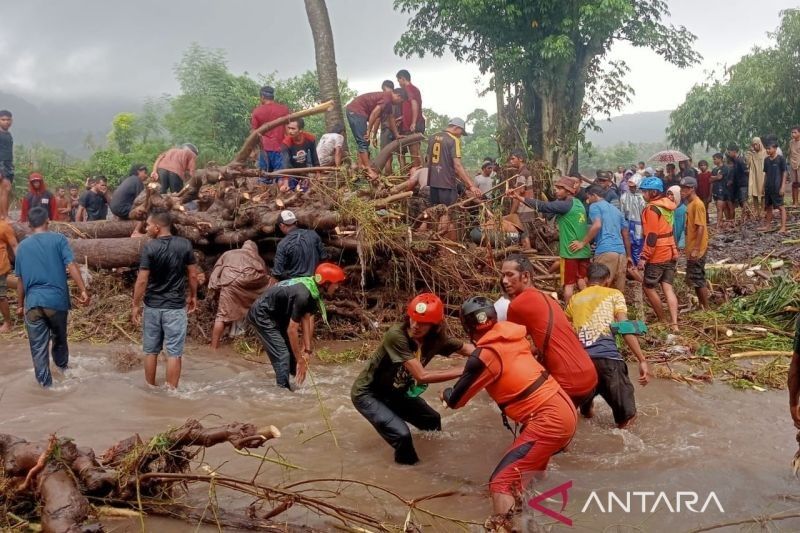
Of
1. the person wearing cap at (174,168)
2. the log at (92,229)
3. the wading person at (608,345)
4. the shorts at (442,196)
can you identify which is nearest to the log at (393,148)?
the shorts at (442,196)

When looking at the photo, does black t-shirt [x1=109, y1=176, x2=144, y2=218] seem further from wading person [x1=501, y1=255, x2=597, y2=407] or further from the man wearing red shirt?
wading person [x1=501, y1=255, x2=597, y2=407]

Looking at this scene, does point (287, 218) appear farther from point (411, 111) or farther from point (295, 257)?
point (411, 111)

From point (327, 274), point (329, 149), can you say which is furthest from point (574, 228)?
point (329, 149)

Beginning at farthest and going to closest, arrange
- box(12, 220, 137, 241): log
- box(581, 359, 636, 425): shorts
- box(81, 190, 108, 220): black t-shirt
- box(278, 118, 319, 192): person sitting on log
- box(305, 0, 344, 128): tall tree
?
box(305, 0, 344, 128): tall tree → box(81, 190, 108, 220): black t-shirt → box(278, 118, 319, 192): person sitting on log → box(12, 220, 137, 241): log → box(581, 359, 636, 425): shorts

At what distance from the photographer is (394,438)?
14.7 feet

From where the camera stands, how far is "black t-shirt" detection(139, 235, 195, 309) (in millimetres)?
5855

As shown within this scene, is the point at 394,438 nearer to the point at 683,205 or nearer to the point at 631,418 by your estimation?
the point at 631,418

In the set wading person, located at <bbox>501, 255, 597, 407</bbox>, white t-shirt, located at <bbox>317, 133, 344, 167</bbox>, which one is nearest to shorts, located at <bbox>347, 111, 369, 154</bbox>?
white t-shirt, located at <bbox>317, 133, 344, 167</bbox>

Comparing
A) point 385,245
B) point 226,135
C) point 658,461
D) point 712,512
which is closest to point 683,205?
point 385,245

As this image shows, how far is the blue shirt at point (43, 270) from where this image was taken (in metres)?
5.89

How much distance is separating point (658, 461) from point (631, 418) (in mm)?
439

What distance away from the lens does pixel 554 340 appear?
417 cm

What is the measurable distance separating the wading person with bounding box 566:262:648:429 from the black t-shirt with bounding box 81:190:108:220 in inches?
386

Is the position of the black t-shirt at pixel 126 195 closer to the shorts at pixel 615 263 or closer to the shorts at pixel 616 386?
the shorts at pixel 615 263
